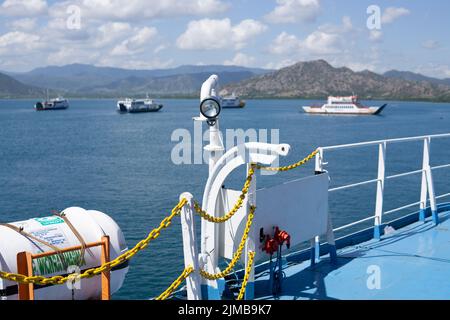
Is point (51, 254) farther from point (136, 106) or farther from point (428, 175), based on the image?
point (136, 106)

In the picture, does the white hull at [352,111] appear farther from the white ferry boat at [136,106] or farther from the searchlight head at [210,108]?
the searchlight head at [210,108]

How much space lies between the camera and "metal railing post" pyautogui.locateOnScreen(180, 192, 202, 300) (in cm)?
377

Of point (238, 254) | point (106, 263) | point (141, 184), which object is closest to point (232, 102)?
point (141, 184)

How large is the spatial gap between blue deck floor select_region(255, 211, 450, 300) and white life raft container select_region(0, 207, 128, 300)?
5.49 feet

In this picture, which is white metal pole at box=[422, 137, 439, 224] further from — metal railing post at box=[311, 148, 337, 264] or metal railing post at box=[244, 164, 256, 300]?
metal railing post at box=[244, 164, 256, 300]

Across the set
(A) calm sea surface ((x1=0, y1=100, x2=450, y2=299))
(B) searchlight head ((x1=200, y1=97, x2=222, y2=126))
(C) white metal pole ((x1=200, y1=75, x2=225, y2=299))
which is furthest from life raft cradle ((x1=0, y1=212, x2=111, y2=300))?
(A) calm sea surface ((x1=0, y1=100, x2=450, y2=299))

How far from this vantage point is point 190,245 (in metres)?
3.87

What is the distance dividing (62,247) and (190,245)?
1.00 m

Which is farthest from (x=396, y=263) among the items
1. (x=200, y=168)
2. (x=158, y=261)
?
(x=200, y=168)

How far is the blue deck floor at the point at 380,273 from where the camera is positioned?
504 cm

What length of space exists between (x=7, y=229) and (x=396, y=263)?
4211mm

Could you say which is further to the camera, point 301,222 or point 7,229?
point 301,222
